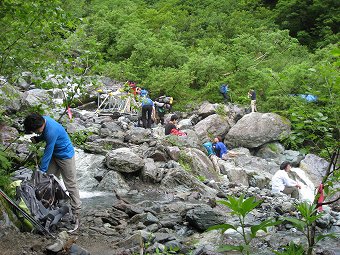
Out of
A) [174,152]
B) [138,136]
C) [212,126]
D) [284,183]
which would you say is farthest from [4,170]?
[212,126]

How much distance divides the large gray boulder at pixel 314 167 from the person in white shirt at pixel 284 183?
5420mm

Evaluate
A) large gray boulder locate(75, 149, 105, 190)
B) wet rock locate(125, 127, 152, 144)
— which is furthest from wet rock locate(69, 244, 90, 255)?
wet rock locate(125, 127, 152, 144)

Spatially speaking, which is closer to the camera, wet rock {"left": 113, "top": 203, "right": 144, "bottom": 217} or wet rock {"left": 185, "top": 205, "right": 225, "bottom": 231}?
wet rock {"left": 185, "top": 205, "right": 225, "bottom": 231}

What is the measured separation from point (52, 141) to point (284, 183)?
7930 millimetres

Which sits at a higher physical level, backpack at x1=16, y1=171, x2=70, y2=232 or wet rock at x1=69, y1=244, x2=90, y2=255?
backpack at x1=16, y1=171, x2=70, y2=232

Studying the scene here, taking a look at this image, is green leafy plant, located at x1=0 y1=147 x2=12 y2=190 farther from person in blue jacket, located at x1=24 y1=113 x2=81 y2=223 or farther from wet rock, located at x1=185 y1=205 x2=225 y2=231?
wet rock, located at x1=185 y1=205 x2=225 y2=231

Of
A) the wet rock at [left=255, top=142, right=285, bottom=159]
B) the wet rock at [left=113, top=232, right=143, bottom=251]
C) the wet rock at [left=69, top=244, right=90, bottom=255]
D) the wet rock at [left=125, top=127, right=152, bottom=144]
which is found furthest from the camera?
the wet rock at [left=255, top=142, right=285, bottom=159]

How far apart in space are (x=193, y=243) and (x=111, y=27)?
102 feet

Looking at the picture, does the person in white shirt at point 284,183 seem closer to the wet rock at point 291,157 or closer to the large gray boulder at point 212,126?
the wet rock at point 291,157

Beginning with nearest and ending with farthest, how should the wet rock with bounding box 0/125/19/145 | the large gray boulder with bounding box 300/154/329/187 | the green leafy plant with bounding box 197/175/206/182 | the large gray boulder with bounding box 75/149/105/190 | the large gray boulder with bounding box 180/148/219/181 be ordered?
the wet rock with bounding box 0/125/19/145 → the large gray boulder with bounding box 75/149/105/190 → the green leafy plant with bounding box 197/175/206/182 → the large gray boulder with bounding box 180/148/219/181 → the large gray boulder with bounding box 300/154/329/187

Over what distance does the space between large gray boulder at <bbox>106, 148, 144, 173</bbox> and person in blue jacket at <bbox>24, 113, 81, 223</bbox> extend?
16.3ft

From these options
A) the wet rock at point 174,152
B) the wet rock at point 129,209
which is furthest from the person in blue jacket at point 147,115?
the wet rock at point 129,209

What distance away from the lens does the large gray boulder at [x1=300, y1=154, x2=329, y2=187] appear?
17.9 metres

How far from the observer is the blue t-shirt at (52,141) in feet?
21.2
